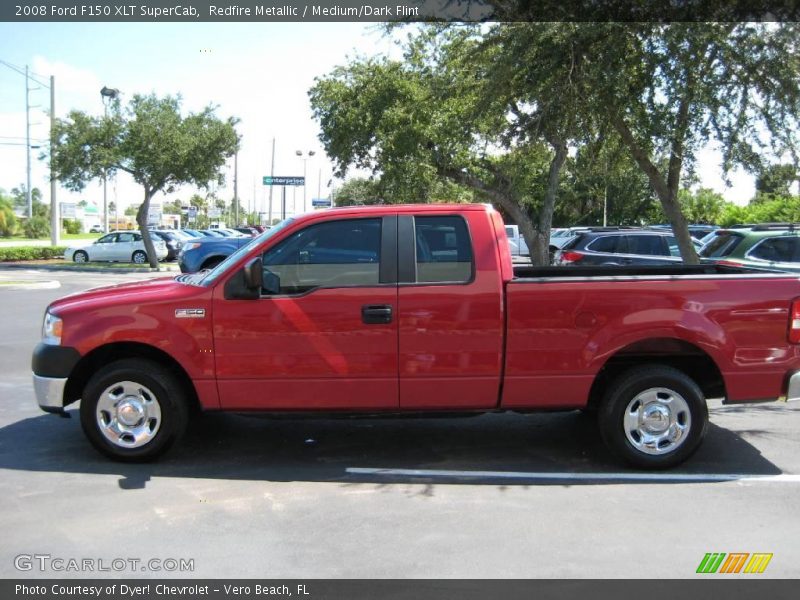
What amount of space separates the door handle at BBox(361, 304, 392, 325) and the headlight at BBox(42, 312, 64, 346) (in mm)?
2325

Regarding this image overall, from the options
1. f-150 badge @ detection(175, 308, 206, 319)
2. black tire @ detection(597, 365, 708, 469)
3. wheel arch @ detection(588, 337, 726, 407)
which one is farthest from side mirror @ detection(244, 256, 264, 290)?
black tire @ detection(597, 365, 708, 469)

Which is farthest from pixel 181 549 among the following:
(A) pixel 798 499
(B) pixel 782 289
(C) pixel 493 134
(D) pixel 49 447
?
(C) pixel 493 134

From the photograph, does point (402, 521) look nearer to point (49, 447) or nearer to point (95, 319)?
point (95, 319)

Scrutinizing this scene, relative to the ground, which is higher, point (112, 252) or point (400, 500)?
point (112, 252)

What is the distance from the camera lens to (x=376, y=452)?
237 inches

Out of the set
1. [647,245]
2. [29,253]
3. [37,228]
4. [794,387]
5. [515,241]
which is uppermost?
[37,228]

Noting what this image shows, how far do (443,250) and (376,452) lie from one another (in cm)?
182

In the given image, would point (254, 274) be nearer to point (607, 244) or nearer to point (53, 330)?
point (53, 330)

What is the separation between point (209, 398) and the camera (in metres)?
5.44

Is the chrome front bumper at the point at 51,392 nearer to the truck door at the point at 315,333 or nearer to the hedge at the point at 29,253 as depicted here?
the truck door at the point at 315,333

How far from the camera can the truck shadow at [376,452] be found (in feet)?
17.9

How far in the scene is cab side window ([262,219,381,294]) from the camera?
5.40 meters

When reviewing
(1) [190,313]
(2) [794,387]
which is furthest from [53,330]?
(2) [794,387]
